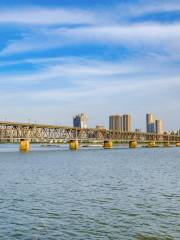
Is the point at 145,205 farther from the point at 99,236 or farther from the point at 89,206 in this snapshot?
the point at 99,236

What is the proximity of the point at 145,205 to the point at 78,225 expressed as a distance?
1009cm

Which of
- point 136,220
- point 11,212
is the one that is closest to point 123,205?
point 136,220

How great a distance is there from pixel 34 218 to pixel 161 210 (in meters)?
10.9

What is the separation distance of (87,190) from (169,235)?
Result: 79.7 feet

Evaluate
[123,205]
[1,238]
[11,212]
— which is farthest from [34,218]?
[123,205]

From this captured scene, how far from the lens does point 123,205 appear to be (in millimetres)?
41281

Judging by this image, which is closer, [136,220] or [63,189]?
[136,220]

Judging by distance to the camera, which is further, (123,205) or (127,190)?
(127,190)

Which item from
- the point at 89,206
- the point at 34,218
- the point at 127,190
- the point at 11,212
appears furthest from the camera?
the point at 127,190

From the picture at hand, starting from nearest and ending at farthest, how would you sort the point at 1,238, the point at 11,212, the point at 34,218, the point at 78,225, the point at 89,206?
the point at 1,238 → the point at 78,225 → the point at 34,218 → the point at 11,212 → the point at 89,206

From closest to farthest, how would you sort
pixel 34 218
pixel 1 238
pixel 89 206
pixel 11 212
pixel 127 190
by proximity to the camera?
pixel 1 238
pixel 34 218
pixel 11 212
pixel 89 206
pixel 127 190

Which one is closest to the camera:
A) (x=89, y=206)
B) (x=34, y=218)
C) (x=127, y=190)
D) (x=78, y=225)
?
(x=78, y=225)

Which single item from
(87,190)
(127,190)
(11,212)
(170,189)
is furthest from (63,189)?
(11,212)

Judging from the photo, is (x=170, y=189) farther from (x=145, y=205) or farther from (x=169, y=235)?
(x=169, y=235)
